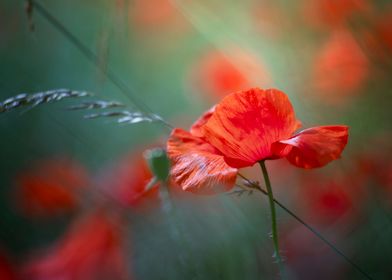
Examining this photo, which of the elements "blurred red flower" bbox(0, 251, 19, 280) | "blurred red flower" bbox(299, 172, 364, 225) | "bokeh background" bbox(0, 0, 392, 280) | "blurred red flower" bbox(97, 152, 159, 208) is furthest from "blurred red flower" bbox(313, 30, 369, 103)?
"blurred red flower" bbox(0, 251, 19, 280)

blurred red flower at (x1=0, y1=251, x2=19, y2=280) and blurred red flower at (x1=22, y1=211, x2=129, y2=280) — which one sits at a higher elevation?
blurred red flower at (x1=0, y1=251, x2=19, y2=280)

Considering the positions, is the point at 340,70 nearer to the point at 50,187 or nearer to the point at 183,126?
the point at 183,126

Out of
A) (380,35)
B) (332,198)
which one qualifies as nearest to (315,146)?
(332,198)

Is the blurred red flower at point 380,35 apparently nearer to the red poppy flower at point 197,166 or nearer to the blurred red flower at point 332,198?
the blurred red flower at point 332,198

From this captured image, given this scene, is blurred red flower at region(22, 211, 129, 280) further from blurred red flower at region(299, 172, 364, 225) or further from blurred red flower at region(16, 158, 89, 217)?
blurred red flower at region(299, 172, 364, 225)

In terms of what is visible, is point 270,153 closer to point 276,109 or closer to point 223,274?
point 276,109

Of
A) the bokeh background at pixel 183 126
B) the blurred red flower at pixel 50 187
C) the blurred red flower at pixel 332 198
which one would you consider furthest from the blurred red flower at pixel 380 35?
the blurred red flower at pixel 50 187
